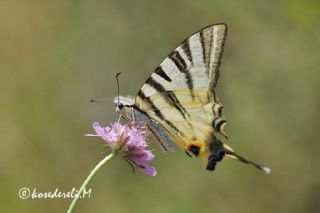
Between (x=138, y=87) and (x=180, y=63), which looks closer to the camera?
(x=180, y=63)

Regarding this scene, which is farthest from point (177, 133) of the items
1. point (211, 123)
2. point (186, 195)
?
point (186, 195)

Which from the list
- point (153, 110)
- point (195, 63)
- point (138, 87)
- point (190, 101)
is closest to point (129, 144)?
point (153, 110)

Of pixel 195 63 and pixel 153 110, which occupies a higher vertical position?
pixel 195 63

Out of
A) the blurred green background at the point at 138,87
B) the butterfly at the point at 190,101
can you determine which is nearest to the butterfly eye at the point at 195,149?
the butterfly at the point at 190,101

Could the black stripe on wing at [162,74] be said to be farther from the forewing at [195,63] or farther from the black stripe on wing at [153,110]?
the black stripe on wing at [153,110]

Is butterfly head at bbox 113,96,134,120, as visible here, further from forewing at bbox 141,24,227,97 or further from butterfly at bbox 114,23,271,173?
forewing at bbox 141,24,227,97

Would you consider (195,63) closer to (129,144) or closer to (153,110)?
(153,110)

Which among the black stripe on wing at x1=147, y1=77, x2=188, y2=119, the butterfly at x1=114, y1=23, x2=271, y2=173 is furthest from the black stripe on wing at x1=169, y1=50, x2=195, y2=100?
the black stripe on wing at x1=147, y1=77, x2=188, y2=119
